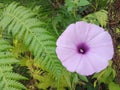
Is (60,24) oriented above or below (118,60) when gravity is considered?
above

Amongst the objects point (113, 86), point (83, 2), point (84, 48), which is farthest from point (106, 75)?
point (84, 48)

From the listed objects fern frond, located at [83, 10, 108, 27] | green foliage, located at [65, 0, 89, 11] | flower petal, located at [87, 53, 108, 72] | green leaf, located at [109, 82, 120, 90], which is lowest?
green leaf, located at [109, 82, 120, 90]

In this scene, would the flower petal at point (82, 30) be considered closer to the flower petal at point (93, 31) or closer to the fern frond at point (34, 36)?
the flower petal at point (93, 31)

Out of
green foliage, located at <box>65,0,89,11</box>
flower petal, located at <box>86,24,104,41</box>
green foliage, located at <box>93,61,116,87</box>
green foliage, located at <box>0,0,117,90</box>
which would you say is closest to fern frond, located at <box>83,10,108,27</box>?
green foliage, located at <box>0,0,117,90</box>

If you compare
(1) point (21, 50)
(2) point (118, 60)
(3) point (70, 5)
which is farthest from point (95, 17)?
(1) point (21, 50)

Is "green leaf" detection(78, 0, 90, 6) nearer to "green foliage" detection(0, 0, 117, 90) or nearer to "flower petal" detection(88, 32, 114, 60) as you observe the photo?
"green foliage" detection(0, 0, 117, 90)

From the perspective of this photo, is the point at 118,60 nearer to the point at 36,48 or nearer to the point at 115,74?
the point at 115,74
